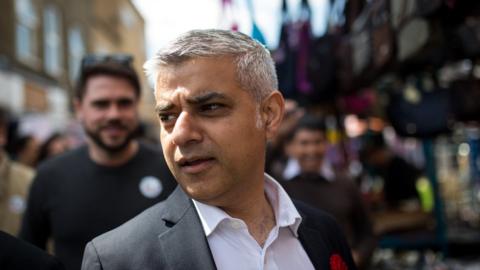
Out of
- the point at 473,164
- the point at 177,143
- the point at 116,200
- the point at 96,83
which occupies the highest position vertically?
the point at 96,83

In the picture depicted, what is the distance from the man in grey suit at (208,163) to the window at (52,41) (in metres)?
19.7

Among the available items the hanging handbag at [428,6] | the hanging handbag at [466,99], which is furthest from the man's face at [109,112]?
the hanging handbag at [466,99]

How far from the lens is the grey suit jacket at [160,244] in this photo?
1.66 m

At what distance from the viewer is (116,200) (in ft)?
9.41

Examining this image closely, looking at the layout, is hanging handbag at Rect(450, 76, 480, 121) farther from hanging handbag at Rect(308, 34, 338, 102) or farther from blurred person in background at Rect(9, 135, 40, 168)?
blurred person in background at Rect(9, 135, 40, 168)

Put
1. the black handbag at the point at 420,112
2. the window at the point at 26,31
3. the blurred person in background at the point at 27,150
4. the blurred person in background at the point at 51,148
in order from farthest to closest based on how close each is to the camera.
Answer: the window at the point at 26,31
the blurred person in background at the point at 27,150
the blurred person in background at the point at 51,148
the black handbag at the point at 420,112

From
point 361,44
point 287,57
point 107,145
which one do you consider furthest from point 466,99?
point 107,145

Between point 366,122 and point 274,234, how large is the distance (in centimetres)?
585

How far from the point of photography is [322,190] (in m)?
4.08

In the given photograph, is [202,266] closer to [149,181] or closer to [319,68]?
[149,181]

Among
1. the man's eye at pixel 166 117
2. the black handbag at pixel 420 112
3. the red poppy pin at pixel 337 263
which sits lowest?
the red poppy pin at pixel 337 263

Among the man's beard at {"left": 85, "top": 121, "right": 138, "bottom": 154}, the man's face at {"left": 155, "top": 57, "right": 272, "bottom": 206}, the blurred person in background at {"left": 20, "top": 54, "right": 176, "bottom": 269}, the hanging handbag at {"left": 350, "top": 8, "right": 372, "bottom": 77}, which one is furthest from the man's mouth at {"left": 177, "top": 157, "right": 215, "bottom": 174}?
the hanging handbag at {"left": 350, "top": 8, "right": 372, "bottom": 77}

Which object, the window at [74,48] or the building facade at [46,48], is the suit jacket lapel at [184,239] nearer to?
the building facade at [46,48]

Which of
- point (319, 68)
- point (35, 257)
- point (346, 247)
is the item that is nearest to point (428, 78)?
point (319, 68)
